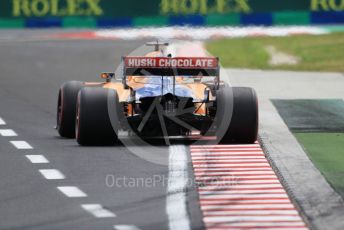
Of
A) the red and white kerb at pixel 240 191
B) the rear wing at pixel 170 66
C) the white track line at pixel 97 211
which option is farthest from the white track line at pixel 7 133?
the white track line at pixel 97 211

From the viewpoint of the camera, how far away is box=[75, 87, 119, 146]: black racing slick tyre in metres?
17.4

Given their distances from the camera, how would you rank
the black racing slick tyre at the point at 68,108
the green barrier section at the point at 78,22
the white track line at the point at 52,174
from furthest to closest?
1. the green barrier section at the point at 78,22
2. the black racing slick tyre at the point at 68,108
3. the white track line at the point at 52,174

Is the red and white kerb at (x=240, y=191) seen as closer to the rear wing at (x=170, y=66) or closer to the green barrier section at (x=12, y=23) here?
the rear wing at (x=170, y=66)

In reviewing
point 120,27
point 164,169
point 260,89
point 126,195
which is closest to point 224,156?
point 164,169

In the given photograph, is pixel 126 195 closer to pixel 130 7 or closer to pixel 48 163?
pixel 48 163

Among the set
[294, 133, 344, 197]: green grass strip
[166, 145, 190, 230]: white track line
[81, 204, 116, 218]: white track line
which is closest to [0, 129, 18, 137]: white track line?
[166, 145, 190, 230]: white track line

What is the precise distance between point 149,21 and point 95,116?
47.1 ft

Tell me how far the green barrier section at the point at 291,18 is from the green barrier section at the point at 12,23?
231 inches

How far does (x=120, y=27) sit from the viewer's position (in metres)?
31.6

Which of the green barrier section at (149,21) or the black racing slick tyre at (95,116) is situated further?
the green barrier section at (149,21)

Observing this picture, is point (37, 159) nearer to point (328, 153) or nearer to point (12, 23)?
point (328, 153)

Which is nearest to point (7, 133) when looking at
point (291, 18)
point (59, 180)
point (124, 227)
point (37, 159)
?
point (37, 159)

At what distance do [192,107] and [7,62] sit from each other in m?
15.2

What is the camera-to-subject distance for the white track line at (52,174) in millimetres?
15180
